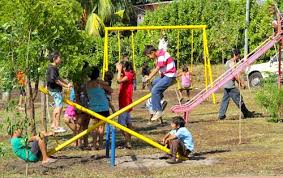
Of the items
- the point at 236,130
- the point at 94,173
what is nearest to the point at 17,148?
the point at 94,173

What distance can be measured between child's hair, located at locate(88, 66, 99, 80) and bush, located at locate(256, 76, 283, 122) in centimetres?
549

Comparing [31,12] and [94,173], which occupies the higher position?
[31,12]

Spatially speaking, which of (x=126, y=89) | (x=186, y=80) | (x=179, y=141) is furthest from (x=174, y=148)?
(x=186, y=80)

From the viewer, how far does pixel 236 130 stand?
1452 cm

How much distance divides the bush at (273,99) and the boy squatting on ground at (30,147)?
6834mm

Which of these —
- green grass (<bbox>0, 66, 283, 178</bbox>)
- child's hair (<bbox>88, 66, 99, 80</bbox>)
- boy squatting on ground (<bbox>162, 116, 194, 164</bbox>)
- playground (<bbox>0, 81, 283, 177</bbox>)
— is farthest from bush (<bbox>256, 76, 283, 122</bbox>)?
child's hair (<bbox>88, 66, 99, 80</bbox>)

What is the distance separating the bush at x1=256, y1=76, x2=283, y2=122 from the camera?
15234 millimetres

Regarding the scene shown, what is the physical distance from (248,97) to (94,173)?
46.1 feet

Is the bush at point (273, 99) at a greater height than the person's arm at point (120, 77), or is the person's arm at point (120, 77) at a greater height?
the person's arm at point (120, 77)

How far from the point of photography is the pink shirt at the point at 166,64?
11180 mm

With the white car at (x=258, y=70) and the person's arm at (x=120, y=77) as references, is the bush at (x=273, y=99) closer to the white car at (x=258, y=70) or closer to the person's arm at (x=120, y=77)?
the person's arm at (x=120, y=77)

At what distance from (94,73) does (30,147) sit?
1.90 meters

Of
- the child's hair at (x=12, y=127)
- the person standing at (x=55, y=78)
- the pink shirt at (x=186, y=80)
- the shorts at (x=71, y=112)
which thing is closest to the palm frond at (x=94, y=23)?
the pink shirt at (x=186, y=80)

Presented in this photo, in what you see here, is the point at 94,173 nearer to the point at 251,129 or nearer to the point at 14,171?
the point at 14,171
